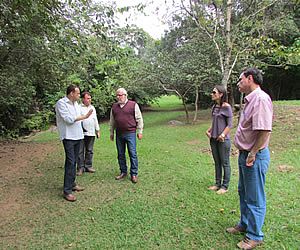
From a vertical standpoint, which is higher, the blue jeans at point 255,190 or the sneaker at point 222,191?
the blue jeans at point 255,190

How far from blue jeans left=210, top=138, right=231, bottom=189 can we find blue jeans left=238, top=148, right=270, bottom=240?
128 centimetres

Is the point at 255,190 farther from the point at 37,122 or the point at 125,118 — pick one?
the point at 37,122

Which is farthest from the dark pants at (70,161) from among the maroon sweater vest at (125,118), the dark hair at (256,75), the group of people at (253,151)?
the dark hair at (256,75)

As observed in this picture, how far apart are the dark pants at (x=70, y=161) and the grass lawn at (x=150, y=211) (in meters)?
0.24

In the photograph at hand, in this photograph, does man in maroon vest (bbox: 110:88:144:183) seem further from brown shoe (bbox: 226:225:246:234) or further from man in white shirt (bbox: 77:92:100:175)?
brown shoe (bbox: 226:225:246:234)

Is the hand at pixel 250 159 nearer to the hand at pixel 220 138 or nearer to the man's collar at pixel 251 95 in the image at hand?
the man's collar at pixel 251 95

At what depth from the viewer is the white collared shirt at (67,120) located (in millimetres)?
3873

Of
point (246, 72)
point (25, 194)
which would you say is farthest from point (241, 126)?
point (25, 194)

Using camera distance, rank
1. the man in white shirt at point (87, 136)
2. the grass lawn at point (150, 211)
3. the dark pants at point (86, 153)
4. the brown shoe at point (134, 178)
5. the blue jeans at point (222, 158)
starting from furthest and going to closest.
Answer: the dark pants at point (86, 153)
the man in white shirt at point (87, 136)
the brown shoe at point (134, 178)
the blue jeans at point (222, 158)
the grass lawn at point (150, 211)

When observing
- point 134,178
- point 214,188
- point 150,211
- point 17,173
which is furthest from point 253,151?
point 17,173

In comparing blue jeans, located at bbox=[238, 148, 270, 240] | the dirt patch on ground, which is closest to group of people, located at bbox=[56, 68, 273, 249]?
blue jeans, located at bbox=[238, 148, 270, 240]

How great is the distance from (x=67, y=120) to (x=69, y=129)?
14cm

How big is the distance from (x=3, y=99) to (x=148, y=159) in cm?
565

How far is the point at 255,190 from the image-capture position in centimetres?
263
